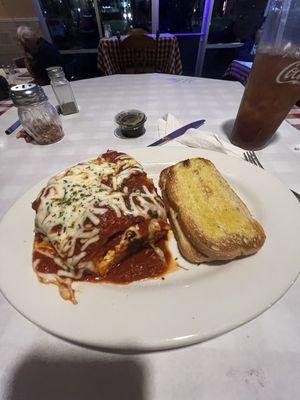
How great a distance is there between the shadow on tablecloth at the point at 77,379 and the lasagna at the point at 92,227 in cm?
21

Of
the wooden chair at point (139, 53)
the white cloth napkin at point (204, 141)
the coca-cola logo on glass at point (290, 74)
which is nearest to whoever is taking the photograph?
the coca-cola logo on glass at point (290, 74)

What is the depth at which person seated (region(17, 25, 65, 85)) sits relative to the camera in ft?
13.7

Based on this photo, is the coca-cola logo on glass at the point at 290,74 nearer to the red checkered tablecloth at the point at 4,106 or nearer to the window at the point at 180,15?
the red checkered tablecloth at the point at 4,106

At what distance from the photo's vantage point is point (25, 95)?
146 cm

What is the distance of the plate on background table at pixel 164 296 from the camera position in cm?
69

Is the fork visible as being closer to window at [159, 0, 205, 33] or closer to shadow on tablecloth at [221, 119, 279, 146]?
shadow on tablecloth at [221, 119, 279, 146]

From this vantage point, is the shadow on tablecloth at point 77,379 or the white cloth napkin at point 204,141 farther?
the white cloth napkin at point 204,141

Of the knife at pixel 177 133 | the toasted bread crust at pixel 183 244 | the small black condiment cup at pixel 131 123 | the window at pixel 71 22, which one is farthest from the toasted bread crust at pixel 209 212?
the window at pixel 71 22

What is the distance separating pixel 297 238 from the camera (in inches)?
34.8

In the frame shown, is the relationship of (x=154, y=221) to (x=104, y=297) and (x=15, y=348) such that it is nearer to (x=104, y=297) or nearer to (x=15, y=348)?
(x=104, y=297)

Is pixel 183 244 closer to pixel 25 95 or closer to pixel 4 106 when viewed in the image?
pixel 25 95

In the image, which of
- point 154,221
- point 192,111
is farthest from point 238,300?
point 192,111

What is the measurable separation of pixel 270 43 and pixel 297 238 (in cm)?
102

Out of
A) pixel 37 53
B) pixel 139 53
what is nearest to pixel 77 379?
pixel 139 53
